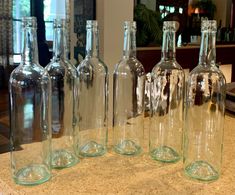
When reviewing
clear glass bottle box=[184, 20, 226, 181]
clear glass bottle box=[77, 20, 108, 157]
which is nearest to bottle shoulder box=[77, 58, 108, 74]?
clear glass bottle box=[77, 20, 108, 157]

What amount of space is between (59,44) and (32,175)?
0.27 m

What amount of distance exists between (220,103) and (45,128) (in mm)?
356

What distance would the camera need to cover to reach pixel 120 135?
2.83 ft

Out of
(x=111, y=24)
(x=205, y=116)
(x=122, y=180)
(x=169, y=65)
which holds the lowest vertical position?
(x=122, y=180)

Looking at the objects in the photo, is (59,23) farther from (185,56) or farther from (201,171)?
(185,56)

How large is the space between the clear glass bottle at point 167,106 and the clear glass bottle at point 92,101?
0.12 m

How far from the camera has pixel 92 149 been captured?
829 millimetres

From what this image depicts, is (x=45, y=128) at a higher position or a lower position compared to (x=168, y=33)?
lower

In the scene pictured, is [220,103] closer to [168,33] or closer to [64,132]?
[168,33]

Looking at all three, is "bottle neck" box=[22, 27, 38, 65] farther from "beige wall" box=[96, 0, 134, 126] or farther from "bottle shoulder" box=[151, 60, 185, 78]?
"beige wall" box=[96, 0, 134, 126]

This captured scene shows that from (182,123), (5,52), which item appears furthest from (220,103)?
(5,52)

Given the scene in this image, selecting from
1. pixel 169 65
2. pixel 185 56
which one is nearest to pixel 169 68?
pixel 169 65

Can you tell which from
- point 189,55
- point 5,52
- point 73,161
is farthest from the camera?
point 189,55

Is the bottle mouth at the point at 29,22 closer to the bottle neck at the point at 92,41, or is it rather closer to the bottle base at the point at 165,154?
the bottle neck at the point at 92,41
